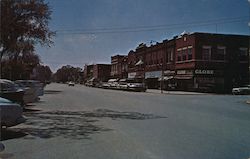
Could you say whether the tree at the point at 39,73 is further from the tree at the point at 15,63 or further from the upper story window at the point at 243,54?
the upper story window at the point at 243,54

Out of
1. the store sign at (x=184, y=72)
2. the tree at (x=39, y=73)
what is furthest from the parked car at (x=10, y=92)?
the tree at (x=39, y=73)

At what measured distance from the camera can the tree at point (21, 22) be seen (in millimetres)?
18709

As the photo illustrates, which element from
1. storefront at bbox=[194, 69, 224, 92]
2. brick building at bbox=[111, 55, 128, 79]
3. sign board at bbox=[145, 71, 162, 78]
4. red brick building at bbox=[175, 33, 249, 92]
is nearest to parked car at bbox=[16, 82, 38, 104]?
red brick building at bbox=[175, 33, 249, 92]

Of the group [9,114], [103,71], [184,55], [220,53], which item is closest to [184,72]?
[184,55]

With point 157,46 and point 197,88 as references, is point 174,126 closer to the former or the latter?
point 197,88

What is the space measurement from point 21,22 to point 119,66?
91782 millimetres

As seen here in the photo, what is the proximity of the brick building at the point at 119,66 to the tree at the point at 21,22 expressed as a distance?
80318 millimetres

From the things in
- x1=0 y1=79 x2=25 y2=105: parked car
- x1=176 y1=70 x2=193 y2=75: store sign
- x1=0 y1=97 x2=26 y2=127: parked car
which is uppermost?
x1=176 y1=70 x2=193 y2=75: store sign

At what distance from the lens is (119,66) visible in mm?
112188

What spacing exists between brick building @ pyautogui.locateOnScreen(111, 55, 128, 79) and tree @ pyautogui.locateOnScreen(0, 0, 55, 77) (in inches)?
3162

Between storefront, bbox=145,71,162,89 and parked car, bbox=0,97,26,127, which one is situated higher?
storefront, bbox=145,71,162,89

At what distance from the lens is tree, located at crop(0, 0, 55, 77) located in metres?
18.7

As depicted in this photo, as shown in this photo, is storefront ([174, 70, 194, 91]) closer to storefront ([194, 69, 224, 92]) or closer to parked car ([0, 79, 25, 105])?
storefront ([194, 69, 224, 92])

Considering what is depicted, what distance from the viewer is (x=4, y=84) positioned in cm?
1869
